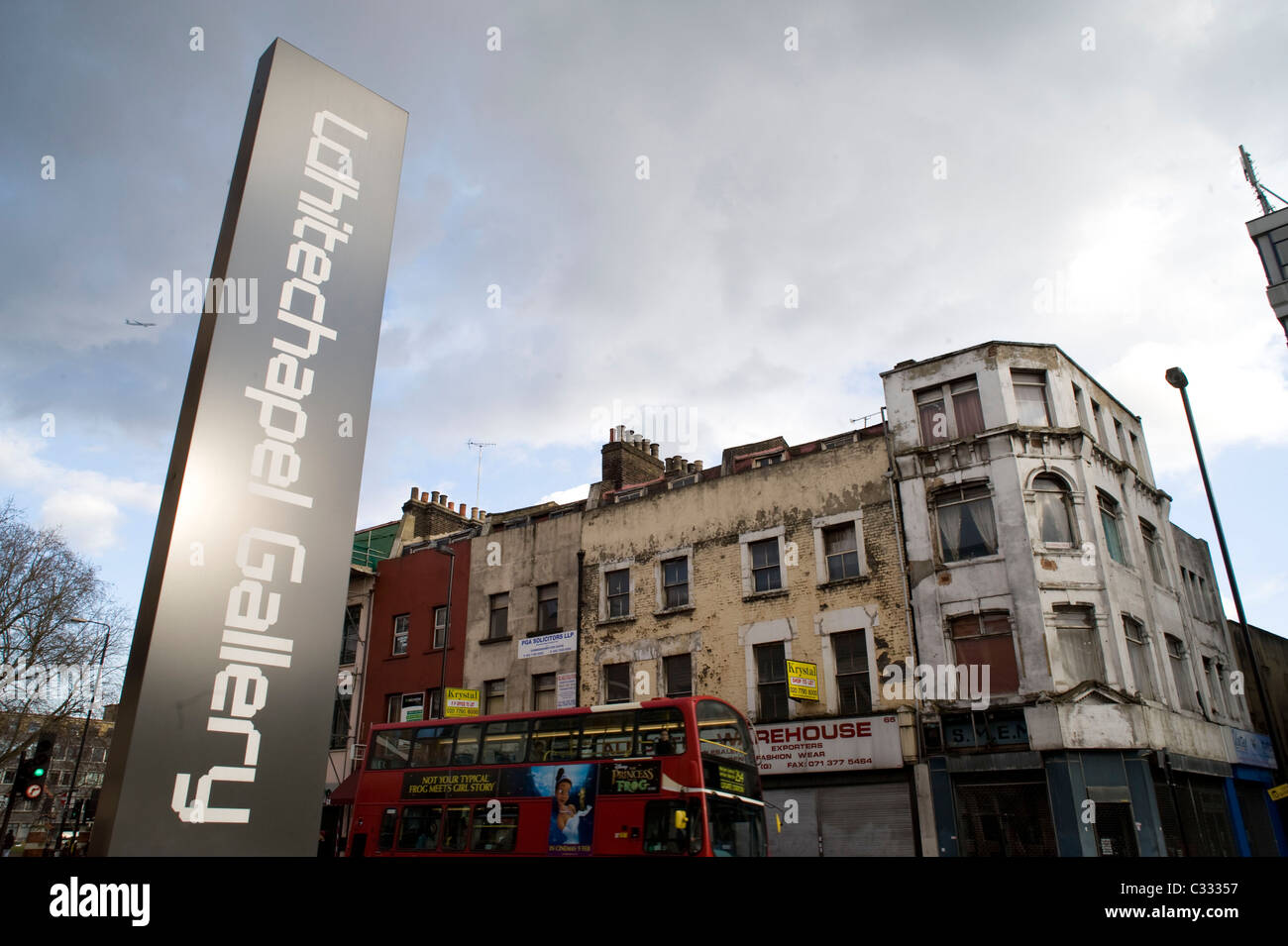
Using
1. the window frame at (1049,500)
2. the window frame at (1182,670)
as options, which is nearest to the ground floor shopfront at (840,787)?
the window frame at (1049,500)

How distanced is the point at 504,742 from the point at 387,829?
4011 mm

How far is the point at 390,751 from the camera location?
20.7 m

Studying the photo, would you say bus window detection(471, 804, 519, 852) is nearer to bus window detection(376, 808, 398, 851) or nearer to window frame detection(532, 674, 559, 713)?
bus window detection(376, 808, 398, 851)

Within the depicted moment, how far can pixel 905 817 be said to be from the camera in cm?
2156

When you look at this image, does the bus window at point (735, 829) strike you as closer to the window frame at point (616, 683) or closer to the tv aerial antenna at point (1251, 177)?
the window frame at point (616, 683)

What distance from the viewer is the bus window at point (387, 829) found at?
19.4 metres

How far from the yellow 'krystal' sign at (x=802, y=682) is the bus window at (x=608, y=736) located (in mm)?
7114

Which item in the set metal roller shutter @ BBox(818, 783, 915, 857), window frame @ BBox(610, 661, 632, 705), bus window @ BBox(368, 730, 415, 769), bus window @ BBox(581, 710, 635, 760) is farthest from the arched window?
bus window @ BBox(368, 730, 415, 769)

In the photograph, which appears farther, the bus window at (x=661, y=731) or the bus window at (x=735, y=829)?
the bus window at (x=661, y=731)

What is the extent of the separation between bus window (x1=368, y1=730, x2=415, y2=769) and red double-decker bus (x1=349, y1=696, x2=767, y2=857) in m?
0.07

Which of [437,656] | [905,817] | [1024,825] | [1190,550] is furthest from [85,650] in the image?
[1190,550]

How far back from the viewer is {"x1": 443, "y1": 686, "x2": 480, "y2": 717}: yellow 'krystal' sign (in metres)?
25.9
